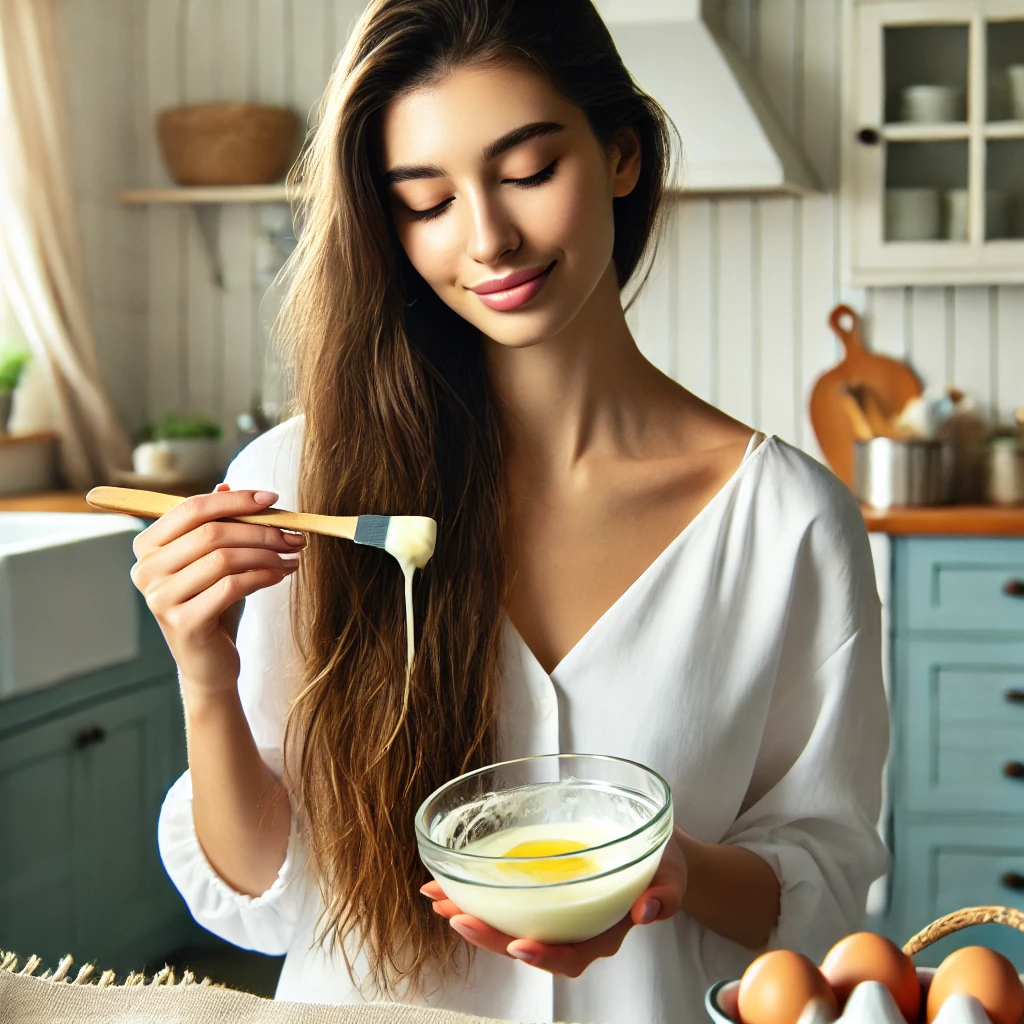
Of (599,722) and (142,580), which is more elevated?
(142,580)

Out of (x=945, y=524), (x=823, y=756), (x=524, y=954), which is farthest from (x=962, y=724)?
(x=524, y=954)

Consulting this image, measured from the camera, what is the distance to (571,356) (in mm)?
1239

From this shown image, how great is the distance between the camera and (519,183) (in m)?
1.02

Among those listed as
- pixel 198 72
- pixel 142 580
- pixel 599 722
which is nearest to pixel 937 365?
pixel 198 72

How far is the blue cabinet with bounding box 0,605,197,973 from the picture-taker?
7.71 feet

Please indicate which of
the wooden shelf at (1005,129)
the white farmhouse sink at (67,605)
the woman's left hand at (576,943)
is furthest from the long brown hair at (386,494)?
the wooden shelf at (1005,129)

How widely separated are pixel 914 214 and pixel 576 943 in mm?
2820

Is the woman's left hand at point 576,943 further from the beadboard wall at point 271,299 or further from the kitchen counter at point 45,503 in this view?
the beadboard wall at point 271,299

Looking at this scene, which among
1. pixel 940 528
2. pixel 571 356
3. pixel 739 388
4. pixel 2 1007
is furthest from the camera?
pixel 739 388

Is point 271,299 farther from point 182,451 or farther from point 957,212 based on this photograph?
point 957,212

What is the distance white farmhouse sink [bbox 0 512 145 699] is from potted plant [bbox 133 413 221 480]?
0.53m

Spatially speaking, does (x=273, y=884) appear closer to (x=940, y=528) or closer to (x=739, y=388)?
(x=940, y=528)

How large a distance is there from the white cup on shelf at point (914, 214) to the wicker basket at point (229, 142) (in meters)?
1.73

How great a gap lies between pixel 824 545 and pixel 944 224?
2.34 metres
